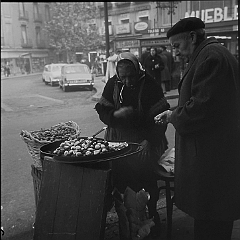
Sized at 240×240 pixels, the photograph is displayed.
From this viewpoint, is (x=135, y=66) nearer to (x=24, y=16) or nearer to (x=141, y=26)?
(x=24, y=16)

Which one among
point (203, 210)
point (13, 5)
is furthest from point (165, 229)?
point (13, 5)

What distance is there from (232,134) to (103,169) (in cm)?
79

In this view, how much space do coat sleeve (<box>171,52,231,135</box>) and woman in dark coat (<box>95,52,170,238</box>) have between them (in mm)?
691

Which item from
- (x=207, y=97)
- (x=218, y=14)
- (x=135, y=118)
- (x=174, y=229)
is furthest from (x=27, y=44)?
(x=218, y=14)

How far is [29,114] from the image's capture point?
378 cm

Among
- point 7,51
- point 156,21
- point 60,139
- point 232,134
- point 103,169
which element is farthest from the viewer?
point 156,21

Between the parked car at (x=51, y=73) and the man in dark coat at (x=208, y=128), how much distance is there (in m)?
1.40

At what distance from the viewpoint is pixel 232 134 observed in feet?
5.75

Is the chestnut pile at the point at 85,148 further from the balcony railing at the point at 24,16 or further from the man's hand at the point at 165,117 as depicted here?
the balcony railing at the point at 24,16

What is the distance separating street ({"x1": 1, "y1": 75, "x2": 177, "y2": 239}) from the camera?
2956 mm

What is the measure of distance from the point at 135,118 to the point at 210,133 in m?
0.76

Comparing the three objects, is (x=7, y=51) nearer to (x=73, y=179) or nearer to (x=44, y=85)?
(x=44, y=85)

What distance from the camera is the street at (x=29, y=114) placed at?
9.70 feet

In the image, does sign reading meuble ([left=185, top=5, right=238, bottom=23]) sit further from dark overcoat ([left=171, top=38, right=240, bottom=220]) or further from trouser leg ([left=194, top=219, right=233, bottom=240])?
trouser leg ([left=194, top=219, right=233, bottom=240])
